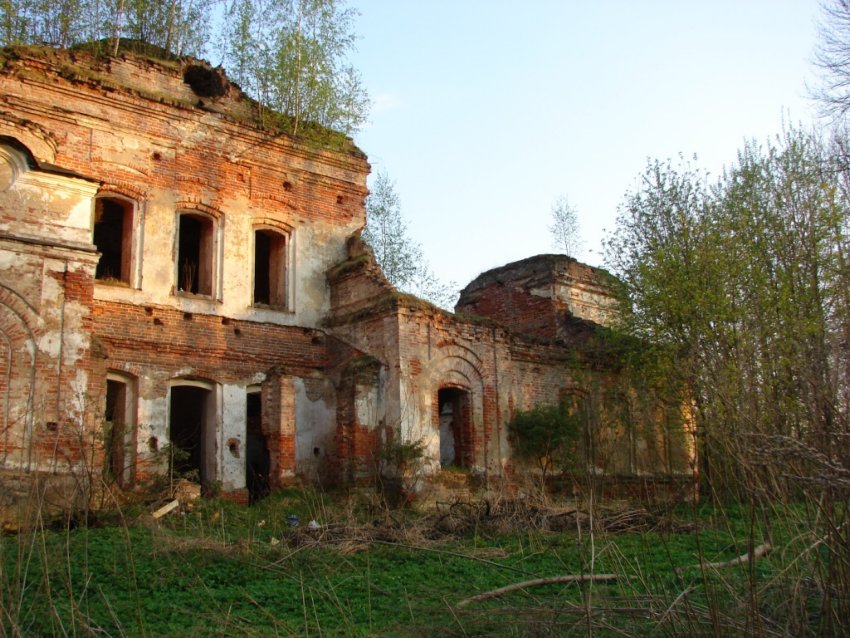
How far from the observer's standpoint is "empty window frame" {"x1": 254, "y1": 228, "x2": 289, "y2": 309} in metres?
16.8

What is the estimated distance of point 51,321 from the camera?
12.2 m

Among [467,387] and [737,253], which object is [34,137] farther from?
[737,253]

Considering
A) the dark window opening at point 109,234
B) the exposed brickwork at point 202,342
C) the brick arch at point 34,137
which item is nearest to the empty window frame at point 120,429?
the exposed brickwork at point 202,342

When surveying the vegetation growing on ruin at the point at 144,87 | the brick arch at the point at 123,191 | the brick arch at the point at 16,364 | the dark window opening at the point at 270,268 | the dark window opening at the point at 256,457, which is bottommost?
the dark window opening at the point at 256,457

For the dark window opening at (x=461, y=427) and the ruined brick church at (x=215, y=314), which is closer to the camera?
the ruined brick church at (x=215, y=314)

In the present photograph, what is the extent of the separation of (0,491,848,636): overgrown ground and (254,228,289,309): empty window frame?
469 centimetres

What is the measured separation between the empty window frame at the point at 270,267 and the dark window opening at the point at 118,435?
10.3ft

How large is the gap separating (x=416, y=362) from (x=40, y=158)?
7.15 m

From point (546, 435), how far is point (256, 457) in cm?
608

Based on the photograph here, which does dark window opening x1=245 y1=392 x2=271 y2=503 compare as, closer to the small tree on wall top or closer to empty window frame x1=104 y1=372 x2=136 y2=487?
empty window frame x1=104 y1=372 x2=136 y2=487

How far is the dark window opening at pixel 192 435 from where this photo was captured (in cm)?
1382

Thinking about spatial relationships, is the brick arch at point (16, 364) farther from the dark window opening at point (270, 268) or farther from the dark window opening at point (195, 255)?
the dark window opening at point (270, 268)

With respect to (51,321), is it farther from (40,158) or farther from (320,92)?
(320,92)

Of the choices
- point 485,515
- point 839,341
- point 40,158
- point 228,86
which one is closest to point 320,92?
point 228,86
